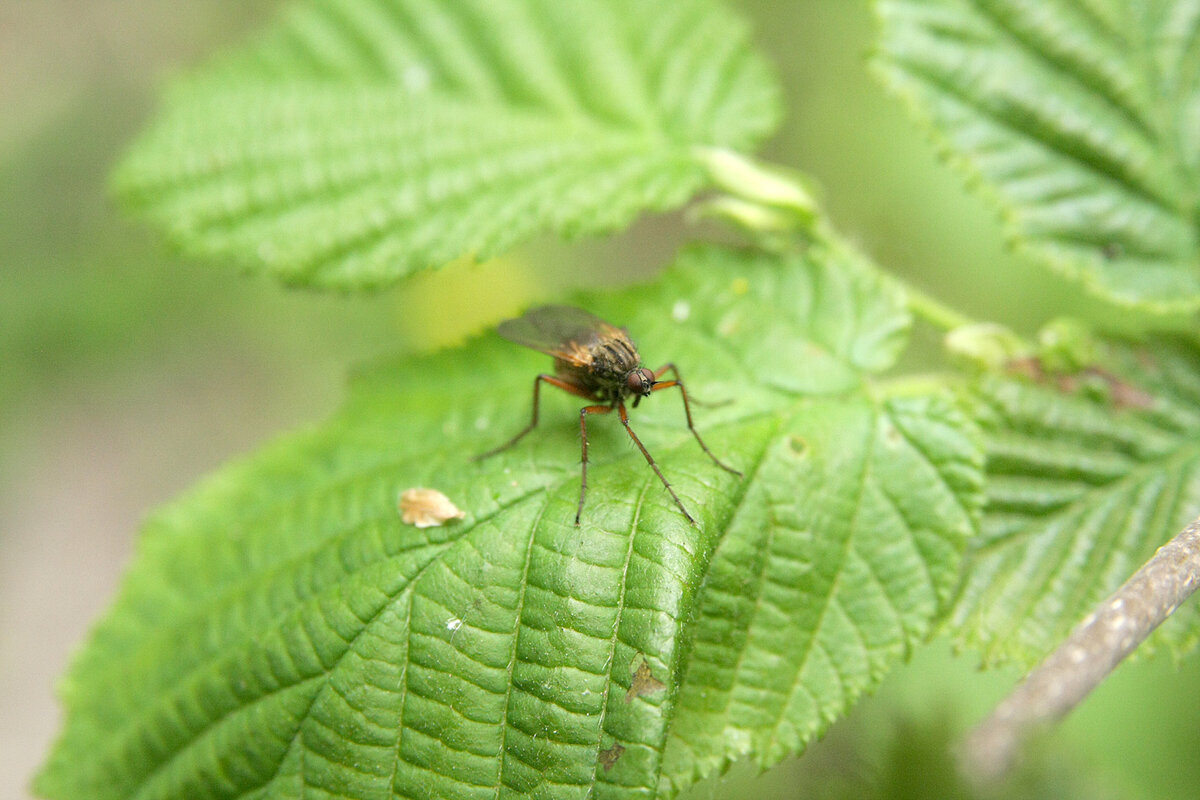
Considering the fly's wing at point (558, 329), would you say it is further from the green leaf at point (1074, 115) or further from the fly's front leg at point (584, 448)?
the green leaf at point (1074, 115)

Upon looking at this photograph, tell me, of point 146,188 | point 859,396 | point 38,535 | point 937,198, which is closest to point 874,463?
point 859,396

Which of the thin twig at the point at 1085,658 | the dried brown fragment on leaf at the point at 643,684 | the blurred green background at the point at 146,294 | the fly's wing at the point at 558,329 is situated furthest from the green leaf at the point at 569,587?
the blurred green background at the point at 146,294

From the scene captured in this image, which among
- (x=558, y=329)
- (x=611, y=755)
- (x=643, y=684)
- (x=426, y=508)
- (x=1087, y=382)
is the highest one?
(x=558, y=329)

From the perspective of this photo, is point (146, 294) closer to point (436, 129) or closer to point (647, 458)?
point (436, 129)

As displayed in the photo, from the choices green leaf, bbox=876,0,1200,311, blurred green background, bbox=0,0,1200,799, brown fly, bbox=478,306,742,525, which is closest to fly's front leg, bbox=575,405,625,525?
brown fly, bbox=478,306,742,525

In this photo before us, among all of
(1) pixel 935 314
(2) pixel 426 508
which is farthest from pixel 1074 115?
(2) pixel 426 508

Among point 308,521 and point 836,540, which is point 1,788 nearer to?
point 308,521
